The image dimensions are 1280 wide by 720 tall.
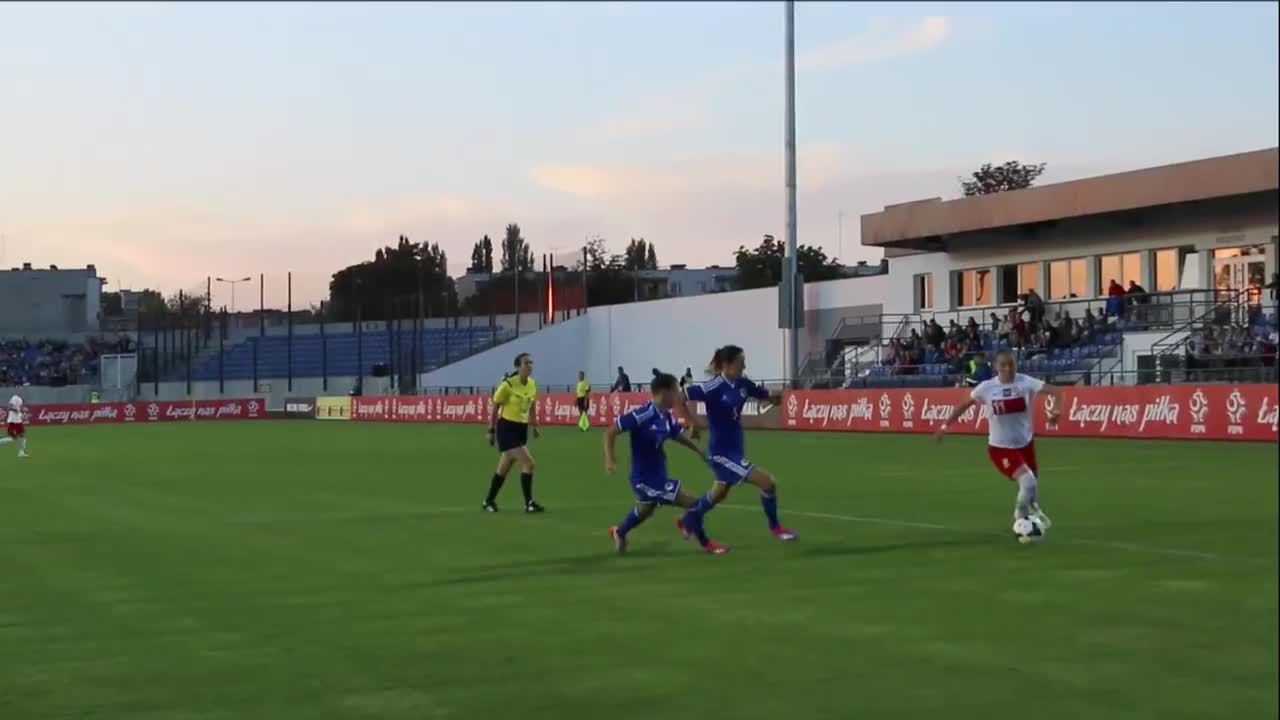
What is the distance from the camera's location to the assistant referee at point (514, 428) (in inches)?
787

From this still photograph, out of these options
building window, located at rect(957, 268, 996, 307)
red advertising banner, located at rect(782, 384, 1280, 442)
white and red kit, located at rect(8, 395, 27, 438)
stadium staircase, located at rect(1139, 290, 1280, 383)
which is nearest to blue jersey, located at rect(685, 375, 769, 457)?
stadium staircase, located at rect(1139, 290, 1280, 383)

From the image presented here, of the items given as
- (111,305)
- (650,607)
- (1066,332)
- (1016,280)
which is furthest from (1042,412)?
(111,305)

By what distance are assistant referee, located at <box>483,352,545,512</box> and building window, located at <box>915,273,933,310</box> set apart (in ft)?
129

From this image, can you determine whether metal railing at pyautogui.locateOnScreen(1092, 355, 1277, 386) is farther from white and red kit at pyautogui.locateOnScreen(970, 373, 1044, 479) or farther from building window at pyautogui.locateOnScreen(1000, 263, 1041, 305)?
building window at pyautogui.locateOnScreen(1000, 263, 1041, 305)

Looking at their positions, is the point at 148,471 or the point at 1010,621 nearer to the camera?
the point at 1010,621

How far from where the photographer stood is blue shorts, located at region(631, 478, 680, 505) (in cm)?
1465

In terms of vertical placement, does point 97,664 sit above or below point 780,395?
below

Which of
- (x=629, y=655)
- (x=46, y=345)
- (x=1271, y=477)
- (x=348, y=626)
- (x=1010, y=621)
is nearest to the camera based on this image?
(x=1271, y=477)

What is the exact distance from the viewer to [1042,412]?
3622cm

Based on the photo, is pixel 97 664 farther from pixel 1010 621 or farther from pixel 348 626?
pixel 1010 621

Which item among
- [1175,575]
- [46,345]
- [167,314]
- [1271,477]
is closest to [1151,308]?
[1175,575]

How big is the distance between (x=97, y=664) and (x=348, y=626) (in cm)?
183

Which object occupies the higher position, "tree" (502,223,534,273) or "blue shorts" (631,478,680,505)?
"tree" (502,223,534,273)

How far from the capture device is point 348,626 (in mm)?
10555
